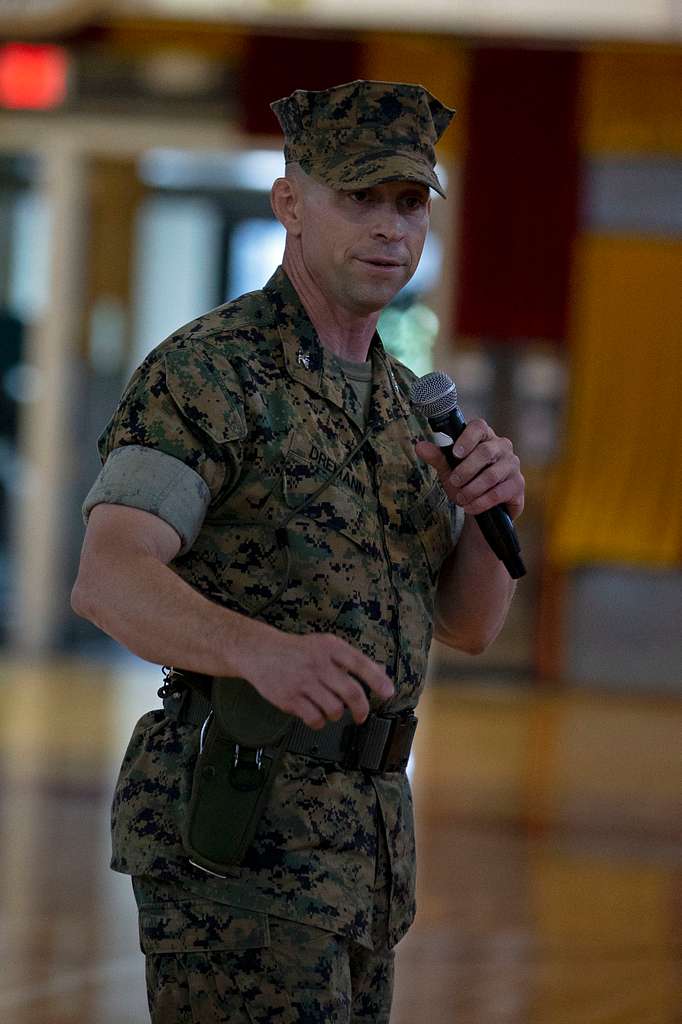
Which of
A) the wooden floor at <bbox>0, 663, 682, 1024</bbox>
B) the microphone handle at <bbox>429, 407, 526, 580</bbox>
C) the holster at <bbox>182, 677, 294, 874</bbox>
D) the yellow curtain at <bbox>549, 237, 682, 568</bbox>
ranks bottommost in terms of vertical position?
the wooden floor at <bbox>0, 663, 682, 1024</bbox>

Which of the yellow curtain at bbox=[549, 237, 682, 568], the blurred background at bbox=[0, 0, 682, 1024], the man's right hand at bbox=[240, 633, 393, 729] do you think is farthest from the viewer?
the yellow curtain at bbox=[549, 237, 682, 568]

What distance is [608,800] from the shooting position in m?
5.50

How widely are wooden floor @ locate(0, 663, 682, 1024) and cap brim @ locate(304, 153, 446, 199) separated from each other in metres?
1.98

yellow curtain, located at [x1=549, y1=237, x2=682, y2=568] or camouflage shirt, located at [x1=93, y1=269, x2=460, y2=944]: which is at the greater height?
yellow curtain, located at [x1=549, y1=237, x2=682, y2=568]

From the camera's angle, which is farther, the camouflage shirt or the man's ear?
the man's ear

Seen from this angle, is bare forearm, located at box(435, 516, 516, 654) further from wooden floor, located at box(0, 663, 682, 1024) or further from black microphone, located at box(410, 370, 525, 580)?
wooden floor, located at box(0, 663, 682, 1024)

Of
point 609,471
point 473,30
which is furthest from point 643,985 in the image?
point 473,30

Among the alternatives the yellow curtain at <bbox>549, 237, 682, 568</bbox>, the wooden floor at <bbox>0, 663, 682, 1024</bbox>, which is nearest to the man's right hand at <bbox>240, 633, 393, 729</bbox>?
the wooden floor at <bbox>0, 663, 682, 1024</bbox>

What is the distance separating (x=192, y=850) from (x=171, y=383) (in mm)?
448

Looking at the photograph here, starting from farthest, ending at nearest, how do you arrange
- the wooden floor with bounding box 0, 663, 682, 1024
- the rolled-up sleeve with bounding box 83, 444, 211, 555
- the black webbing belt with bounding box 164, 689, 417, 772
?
the wooden floor with bounding box 0, 663, 682, 1024
the black webbing belt with bounding box 164, 689, 417, 772
the rolled-up sleeve with bounding box 83, 444, 211, 555

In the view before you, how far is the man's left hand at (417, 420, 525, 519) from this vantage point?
1.62m

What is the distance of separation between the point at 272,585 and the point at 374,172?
0.42 metres

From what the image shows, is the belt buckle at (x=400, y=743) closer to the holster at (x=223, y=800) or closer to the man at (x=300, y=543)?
the man at (x=300, y=543)

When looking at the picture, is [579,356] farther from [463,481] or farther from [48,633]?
[463,481]
